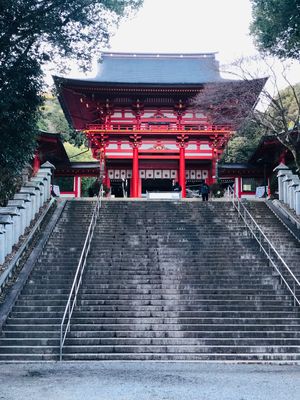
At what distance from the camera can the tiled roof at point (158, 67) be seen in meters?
26.9

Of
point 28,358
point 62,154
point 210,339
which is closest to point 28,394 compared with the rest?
point 28,358

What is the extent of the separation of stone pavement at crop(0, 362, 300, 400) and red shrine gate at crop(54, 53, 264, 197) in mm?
16189

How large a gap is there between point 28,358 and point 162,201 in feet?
34.7

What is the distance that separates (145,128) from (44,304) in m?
15.0

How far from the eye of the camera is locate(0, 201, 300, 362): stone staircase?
816 cm

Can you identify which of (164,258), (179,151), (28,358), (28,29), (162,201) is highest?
(28,29)

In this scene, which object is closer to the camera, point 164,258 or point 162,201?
point 164,258

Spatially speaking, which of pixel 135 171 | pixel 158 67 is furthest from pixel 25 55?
pixel 158 67

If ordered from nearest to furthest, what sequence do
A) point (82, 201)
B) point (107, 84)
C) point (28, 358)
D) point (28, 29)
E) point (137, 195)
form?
1. point (28, 358)
2. point (28, 29)
3. point (82, 201)
4. point (107, 84)
5. point (137, 195)

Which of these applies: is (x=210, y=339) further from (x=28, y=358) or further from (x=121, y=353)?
(x=28, y=358)

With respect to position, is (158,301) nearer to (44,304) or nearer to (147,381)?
(44,304)

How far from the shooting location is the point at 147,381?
6273mm

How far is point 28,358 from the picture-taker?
781 cm

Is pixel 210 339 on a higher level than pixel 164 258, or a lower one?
lower
